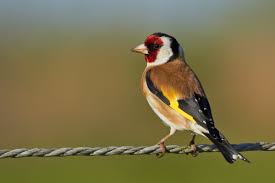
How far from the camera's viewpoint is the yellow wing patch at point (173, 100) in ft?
32.9

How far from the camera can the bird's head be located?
440 inches

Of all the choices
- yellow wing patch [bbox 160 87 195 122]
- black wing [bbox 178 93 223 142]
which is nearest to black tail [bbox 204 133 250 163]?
black wing [bbox 178 93 223 142]

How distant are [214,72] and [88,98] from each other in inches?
96.4

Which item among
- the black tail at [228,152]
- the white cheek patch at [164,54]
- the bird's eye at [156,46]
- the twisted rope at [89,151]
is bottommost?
the black tail at [228,152]

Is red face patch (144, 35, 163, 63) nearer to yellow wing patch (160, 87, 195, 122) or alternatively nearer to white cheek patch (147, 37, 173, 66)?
white cheek patch (147, 37, 173, 66)

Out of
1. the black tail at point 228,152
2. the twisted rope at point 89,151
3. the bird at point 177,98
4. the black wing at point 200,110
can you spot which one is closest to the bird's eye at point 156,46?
the bird at point 177,98

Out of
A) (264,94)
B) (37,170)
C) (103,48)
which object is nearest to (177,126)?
(37,170)

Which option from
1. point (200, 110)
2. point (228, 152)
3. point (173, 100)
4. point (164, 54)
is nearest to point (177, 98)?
point (173, 100)

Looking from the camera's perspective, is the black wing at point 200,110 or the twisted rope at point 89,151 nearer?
the twisted rope at point 89,151

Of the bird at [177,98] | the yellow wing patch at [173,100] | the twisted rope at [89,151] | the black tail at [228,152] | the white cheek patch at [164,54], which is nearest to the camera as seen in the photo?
the twisted rope at [89,151]

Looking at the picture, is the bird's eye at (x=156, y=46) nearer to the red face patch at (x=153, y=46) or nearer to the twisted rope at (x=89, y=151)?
the red face patch at (x=153, y=46)

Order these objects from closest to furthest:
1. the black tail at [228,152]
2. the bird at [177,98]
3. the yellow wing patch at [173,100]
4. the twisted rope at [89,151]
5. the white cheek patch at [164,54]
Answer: the twisted rope at [89,151]
the black tail at [228,152]
the bird at [177,98]
the yellow wing patch at [173,100]
the white cheek patch at [164,54]

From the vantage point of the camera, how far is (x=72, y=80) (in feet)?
69.3

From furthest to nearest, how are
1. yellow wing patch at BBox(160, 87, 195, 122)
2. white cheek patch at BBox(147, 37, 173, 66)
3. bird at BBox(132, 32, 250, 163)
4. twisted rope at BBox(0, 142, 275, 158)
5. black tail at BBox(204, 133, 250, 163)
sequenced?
white cheek patch at BBox(147, 37, 173, 66) → yellow wing patch at BBox(160, 87, 195, 122) → bird at BBox(132, 32, 250, 163) → black tail at BBox(204, 133, 250, 163) → twisted rope at BBox(0, 142, 275, 158)
